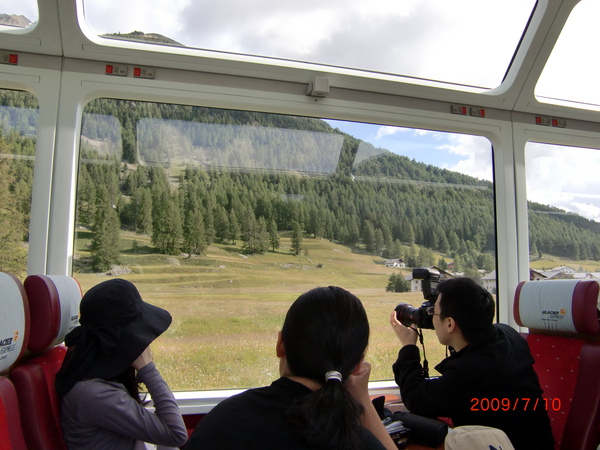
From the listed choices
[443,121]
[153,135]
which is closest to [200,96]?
[153,135]

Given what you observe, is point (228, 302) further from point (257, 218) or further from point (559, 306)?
point (559, 306)

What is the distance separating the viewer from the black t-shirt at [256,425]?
0.91 m

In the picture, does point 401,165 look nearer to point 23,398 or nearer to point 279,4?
point 279,4

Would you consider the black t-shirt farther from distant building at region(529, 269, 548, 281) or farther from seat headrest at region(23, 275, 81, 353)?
distant building at region(529, 269, 548, 281)

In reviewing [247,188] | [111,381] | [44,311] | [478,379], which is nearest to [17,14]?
[247,188]

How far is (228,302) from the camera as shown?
2475 millimetres

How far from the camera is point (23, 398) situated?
1.37 metres

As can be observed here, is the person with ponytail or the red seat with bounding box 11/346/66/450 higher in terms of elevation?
the person with ponytail

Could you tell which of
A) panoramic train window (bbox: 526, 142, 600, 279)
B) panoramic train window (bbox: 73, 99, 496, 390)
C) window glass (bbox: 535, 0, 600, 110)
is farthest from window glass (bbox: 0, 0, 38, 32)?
panoramic train window (bbox: 526, 142, 600, 279)

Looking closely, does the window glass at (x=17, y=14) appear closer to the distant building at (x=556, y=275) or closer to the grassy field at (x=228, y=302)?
the grassy field at (x=228, y=302)

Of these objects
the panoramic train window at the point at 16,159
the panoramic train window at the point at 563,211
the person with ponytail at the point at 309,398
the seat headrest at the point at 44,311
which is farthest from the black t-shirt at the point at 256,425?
the panoramic train window at the point at 563,211

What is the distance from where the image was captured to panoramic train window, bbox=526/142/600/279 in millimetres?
3053

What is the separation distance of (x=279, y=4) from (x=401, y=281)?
1.71m

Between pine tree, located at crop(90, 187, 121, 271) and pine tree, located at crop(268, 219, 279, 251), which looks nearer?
pine tree, located at crop(90, 187, 121, 271)
